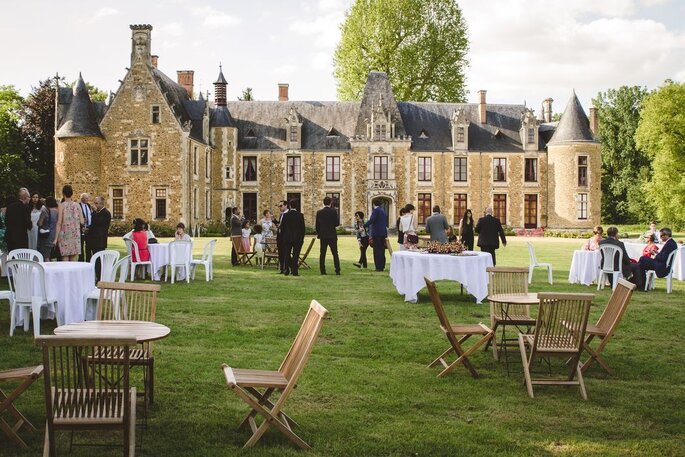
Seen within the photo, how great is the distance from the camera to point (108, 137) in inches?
1411

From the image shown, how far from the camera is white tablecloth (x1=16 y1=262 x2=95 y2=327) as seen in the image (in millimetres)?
8758

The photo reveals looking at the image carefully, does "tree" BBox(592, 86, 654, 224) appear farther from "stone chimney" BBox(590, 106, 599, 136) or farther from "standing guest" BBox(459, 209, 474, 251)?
"standing guest" BBox(459, 209, 474, 251)

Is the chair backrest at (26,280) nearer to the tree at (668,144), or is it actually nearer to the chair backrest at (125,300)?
the chair backrest at (125,300)

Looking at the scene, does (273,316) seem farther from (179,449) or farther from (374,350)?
(179,449)

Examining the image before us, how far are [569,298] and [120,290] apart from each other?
389 cm

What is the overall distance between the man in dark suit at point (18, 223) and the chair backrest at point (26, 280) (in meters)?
3.22

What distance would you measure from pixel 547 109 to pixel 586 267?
109 feet

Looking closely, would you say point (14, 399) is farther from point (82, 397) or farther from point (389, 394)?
point (389, 394)

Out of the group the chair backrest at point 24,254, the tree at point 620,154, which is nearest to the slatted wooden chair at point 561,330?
the chair backrest at point 24,254

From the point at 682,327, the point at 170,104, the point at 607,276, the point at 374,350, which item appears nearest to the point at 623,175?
the point at 170,104

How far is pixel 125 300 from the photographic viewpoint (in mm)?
6406

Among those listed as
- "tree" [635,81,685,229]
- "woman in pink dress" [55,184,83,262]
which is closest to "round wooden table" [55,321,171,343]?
"woman in pink dress" [55,184,83,262]

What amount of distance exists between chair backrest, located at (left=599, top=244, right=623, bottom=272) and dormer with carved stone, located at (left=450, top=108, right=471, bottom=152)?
28.1 meters

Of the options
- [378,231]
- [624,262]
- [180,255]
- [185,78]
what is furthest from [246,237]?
[185,78]
